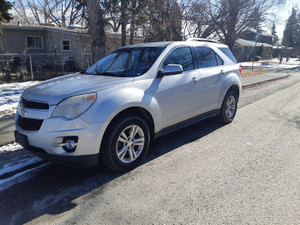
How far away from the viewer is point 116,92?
10.8ft

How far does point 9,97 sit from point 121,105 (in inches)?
259

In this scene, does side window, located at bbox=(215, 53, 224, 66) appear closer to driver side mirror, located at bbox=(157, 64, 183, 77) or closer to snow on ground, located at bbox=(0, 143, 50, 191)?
driver side mirror, located at bbox=(157, 64, 183, 77)

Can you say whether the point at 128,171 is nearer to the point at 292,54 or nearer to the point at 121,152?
the point at 121,152

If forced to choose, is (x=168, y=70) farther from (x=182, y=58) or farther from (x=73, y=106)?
(x=73, y=106)

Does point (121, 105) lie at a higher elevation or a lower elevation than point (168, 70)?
lower

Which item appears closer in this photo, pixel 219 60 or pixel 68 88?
pixel 68 88

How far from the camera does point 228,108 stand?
18.6 ft

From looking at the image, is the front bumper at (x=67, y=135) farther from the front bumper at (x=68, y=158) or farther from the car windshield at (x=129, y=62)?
the car windshield at (x=129, y=62)

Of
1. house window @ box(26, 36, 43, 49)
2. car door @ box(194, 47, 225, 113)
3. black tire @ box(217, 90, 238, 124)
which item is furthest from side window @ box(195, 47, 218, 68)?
house window @ box(26, 36, 43, 49)

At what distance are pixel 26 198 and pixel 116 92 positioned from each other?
1708 mm

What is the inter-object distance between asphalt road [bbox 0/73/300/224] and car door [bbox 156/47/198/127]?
0.63 metres

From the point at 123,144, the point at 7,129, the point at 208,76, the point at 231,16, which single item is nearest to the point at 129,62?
the point at 123,144

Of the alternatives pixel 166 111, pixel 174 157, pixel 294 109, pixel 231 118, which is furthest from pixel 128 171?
pixel 294 109

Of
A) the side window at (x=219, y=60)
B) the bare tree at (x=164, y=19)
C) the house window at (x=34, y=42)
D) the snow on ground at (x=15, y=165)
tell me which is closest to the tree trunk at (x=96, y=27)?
the bare tree at (x=164, y=19)
